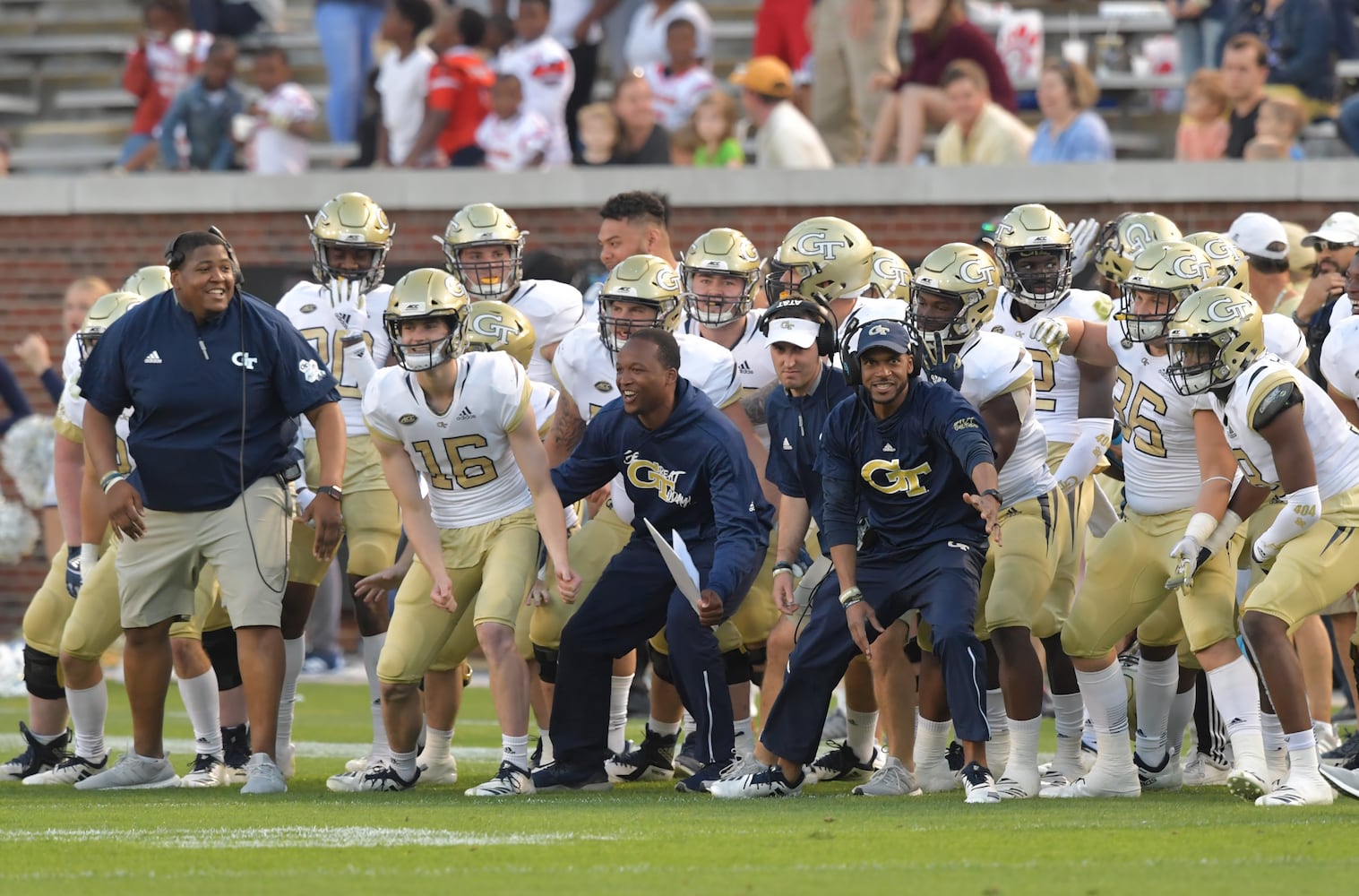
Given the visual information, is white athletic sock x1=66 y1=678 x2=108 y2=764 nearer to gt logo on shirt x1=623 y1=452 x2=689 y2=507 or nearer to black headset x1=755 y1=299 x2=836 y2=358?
gt logo on shirt x1=623 y1=452 x2=689 y2=507

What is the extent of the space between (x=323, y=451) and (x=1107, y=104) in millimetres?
8707

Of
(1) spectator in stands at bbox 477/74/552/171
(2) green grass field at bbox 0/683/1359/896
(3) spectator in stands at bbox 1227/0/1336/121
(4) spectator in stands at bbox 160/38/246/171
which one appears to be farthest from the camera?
(4) spectator in stands at bbox 160/38/246/171

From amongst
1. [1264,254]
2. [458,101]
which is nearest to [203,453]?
[1264,254]

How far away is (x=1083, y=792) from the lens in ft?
24.0

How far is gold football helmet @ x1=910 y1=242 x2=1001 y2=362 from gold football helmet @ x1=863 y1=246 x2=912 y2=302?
3.64ft

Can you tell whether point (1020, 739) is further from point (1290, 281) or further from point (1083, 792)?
point (1290, 281)

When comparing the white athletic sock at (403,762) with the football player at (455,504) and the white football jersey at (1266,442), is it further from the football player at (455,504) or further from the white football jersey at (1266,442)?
the white football jersey at (1266,442)

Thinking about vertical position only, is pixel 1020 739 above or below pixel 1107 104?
below

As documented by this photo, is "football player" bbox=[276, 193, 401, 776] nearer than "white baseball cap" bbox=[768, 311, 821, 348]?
No

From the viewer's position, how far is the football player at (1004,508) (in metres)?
7.26

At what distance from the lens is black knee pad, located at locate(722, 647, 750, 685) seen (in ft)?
26.3

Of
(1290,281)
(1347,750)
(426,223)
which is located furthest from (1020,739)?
(426,223)

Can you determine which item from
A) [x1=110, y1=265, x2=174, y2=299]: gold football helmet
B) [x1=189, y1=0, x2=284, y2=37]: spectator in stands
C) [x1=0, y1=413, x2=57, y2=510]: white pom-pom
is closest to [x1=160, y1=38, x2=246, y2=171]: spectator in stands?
[x1=189, y1=0, x2=284, y2=37]: spectator in stands

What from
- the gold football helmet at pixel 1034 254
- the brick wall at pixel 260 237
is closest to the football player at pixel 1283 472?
the gold football helmet at pixel 1034 254
